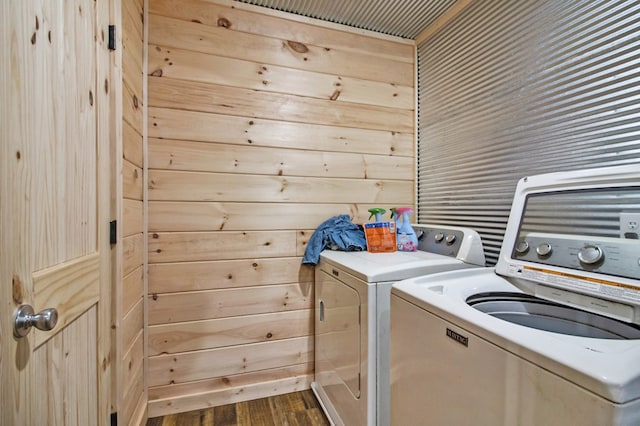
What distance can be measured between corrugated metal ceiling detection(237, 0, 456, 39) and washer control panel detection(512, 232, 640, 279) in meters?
1.64

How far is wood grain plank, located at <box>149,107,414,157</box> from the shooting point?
181 centimetres

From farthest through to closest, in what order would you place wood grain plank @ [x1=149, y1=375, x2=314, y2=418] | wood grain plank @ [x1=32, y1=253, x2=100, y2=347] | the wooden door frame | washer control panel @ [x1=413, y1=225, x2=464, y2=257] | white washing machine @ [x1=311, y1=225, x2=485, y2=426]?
wood grain plank @ [x1=149, y1=375, x2=314, y2=418]
washer control panel @ [x1=413, y1=225, x2=464, y2=257]
white washing machine @ [x1=311, y1=225, x2=485, y2=426]
the wooden door frame
wood grain plank @ [x1=32, y1=253, x2=100, y2=347]

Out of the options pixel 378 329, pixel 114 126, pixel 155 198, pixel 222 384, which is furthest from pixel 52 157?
pixel 222 384

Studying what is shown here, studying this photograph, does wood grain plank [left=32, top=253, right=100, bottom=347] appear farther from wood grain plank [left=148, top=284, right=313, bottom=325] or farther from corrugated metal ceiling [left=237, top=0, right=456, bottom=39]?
corrugated metal ceiling [left=237, top=0, right=456, bottom=39]

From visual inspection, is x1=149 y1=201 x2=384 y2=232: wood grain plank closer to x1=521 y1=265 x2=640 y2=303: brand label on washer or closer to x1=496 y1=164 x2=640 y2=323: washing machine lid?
x1=496 y1=164 x2=640 y2=323: washing machine lid

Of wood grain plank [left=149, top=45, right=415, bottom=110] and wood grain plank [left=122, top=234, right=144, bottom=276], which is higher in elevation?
wood grain plank [left=149, top=45, right=415, bottom=110]

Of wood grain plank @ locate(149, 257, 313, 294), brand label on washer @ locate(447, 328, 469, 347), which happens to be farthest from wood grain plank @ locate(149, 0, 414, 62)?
brand label on washer @ locate(447, 328, 469, 347)

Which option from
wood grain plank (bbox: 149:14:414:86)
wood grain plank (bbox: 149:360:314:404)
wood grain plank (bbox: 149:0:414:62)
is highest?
wood grain plank (bbox: 149:0:414:62)

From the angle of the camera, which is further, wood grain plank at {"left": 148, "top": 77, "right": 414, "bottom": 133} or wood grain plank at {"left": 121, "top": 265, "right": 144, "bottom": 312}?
wood grain plank at {"left": 148, "top": 77, "right": 414, "bottom": 133}

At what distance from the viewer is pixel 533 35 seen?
4.86 feet

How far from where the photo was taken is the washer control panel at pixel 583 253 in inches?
33.7

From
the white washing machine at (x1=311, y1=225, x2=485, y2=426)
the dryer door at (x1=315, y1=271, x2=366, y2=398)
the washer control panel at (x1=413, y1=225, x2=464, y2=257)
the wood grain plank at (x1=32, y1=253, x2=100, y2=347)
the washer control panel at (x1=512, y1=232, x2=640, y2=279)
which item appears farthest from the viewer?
the washer control panel at (x1=413, y1=225, x2=464, y2=257)

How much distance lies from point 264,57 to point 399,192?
4.29ft

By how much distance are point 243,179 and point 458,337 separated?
152 cm
